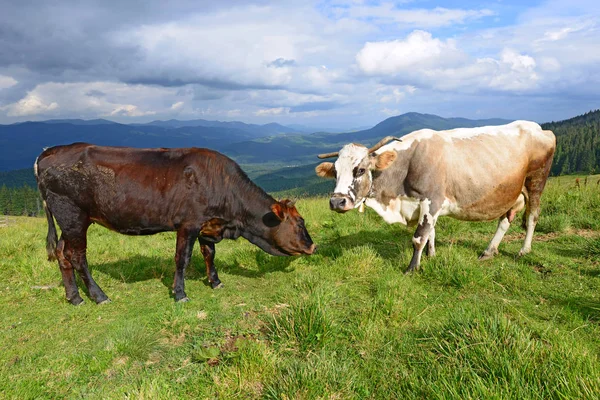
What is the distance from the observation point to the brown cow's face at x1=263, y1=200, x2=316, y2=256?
250 inches

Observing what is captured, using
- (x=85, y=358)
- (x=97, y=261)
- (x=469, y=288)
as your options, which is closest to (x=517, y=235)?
(x=469, y=288)

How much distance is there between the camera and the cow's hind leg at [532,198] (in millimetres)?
7371

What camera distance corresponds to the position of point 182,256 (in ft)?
19.6

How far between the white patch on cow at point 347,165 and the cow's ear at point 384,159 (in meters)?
0.23

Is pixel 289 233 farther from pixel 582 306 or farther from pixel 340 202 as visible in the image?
pixel 582 306

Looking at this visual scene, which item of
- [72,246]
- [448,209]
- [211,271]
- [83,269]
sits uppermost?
[448,209]

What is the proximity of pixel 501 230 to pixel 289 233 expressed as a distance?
4.50 meters

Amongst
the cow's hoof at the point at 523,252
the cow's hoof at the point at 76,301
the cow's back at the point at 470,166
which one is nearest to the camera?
the cow's hoof at the point at 76,301

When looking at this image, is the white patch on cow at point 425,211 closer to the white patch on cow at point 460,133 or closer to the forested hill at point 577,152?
the white patch on cow at point 460,133

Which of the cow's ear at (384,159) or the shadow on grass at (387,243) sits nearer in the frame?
the cow's ear at (384,159)

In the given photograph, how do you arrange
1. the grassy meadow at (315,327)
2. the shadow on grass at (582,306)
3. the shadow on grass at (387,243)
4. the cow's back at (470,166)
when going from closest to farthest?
the grassy meadow at (315,327) < the shadow on grass at (582,306) < the cow's back at (470,166) < the shadow on grass at (387,243)

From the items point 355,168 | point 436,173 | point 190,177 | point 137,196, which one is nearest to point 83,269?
point 137,196

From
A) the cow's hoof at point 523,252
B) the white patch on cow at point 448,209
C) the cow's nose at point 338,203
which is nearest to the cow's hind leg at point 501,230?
the cow's hoof at point 523,252

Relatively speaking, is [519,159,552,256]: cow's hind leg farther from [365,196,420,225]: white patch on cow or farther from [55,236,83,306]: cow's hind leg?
[55,236,83,306]: cow's hind leg
